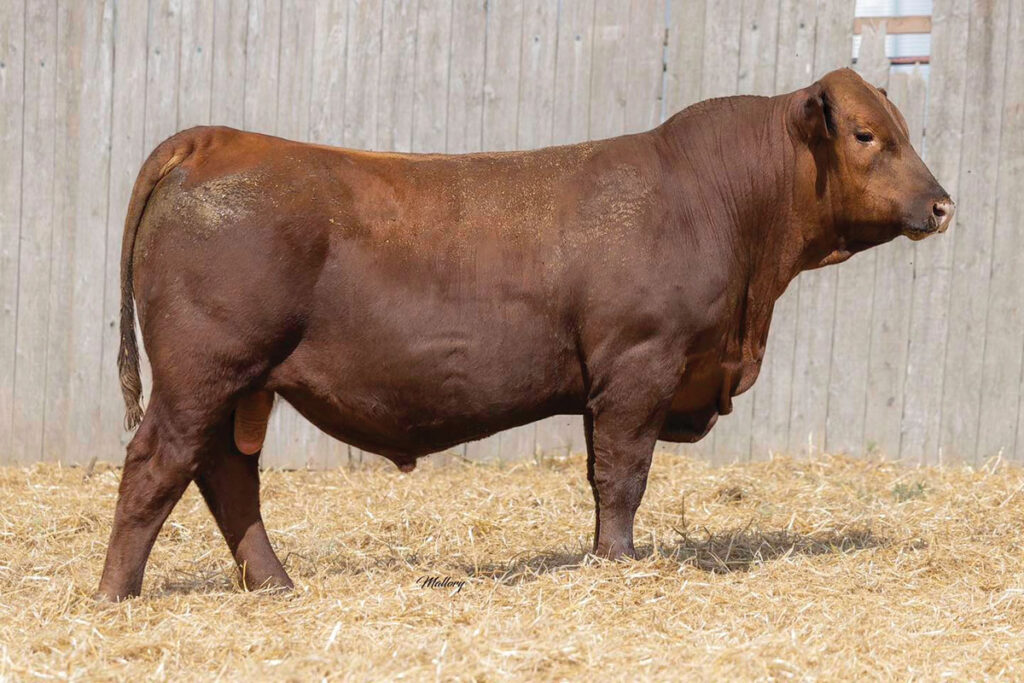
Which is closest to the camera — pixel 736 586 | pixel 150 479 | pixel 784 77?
pixel 150 479

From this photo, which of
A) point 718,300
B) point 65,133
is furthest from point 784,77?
point 65,133

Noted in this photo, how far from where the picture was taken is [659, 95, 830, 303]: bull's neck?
195 inches

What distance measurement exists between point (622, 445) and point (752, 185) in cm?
119

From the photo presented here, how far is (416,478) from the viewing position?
7.59m

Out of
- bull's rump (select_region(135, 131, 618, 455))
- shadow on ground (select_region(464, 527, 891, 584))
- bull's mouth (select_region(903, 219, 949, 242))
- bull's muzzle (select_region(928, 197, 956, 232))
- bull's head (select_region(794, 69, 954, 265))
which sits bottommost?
shadow on ground (select_region(464, 527, 891, 584))

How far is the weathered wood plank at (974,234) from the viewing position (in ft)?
24.6

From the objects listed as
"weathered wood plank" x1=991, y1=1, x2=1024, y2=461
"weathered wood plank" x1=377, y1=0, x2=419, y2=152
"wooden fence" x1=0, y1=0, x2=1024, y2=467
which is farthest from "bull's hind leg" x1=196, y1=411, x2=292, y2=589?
"weathered wood plank" x1=991, y1=1, x2=1024, y2=461

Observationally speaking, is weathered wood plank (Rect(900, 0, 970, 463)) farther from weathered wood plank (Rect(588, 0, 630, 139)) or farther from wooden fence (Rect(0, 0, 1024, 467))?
weathered wood plank (Rect(588, 0, 630, 139))

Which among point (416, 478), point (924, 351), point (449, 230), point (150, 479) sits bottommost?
point (416, 478)

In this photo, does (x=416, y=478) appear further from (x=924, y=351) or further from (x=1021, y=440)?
(x=1021, y=440)

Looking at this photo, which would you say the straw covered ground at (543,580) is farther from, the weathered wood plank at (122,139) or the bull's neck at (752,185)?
the bull's neck at (752,185)

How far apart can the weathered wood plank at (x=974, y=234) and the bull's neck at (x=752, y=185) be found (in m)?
2.83

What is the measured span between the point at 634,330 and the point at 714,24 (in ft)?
11.8

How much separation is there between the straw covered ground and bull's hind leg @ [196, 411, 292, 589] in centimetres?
14
